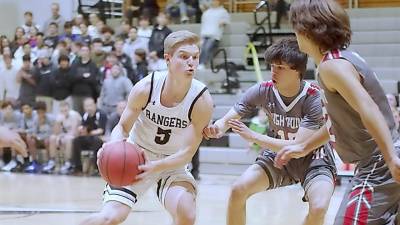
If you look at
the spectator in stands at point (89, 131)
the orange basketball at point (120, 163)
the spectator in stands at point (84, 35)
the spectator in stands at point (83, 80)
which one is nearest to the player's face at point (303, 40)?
the orange basketball at point (120, 163)

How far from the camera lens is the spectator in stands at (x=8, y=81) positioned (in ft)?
45.9

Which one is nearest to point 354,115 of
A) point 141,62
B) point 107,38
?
point 141,62

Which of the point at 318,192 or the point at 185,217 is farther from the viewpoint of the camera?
the point at 318,192

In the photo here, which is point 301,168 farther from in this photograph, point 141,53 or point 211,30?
point 211,30

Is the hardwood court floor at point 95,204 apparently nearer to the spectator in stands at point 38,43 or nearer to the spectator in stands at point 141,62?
the spectator in stands at point 141,62

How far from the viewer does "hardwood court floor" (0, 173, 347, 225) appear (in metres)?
7.25

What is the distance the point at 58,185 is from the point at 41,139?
2767mm

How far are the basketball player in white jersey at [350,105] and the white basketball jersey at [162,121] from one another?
5.05ft

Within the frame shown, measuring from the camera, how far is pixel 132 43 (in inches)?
542

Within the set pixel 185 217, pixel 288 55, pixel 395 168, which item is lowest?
pixel 185 217

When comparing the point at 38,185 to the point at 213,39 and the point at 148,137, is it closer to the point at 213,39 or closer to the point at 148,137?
the point at 213,39

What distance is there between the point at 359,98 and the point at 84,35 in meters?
12.1

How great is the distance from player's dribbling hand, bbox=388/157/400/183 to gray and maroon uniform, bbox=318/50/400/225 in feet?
0.82

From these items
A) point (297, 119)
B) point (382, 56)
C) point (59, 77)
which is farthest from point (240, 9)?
point (297, 119)
